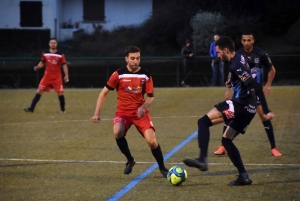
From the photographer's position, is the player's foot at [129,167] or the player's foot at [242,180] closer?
the player's foot at [242,180]

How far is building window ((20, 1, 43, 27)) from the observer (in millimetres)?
46281

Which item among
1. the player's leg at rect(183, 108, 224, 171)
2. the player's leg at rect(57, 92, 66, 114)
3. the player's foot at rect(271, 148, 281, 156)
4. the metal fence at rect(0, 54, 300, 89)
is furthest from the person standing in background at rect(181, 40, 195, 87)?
the player's leg at rect(183, 108, 224, 171)

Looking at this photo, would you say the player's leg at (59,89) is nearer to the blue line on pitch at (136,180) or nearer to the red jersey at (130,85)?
the blue line on pitch at (136,180)

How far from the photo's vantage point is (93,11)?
1876 inches

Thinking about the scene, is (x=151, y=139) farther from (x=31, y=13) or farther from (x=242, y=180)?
(x=31, y=13)

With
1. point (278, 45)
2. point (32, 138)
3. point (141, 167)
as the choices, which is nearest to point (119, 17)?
point (278, 45)

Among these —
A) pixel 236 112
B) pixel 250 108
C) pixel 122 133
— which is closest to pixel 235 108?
pixel 236 112

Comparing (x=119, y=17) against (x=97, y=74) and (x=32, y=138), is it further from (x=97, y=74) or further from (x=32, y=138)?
(x=32, y=138)

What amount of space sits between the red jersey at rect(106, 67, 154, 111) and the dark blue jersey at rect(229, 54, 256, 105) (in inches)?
44.9

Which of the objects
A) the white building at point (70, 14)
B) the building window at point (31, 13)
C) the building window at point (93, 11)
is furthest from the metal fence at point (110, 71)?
the building window at point (93, 11)

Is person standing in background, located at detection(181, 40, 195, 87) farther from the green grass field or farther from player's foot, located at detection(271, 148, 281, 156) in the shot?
player's foot, located at detection(271, 148, 281, 156)

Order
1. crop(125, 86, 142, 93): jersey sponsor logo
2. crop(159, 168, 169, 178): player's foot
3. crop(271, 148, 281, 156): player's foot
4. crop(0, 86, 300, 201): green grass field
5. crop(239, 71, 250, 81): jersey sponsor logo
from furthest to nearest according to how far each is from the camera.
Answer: crop(271, 148, 281, 156): player's foot → crop(125, 86, 142, 93): jersey sponsor logo → crop(159, 168, 169, 178): player's foot → crop(239, 71, 250, 81): jersey sponsor logo → crop(0, 86, 300, 201): green grass field

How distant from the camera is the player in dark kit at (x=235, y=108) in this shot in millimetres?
7605

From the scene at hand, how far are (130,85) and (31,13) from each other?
39564mm
